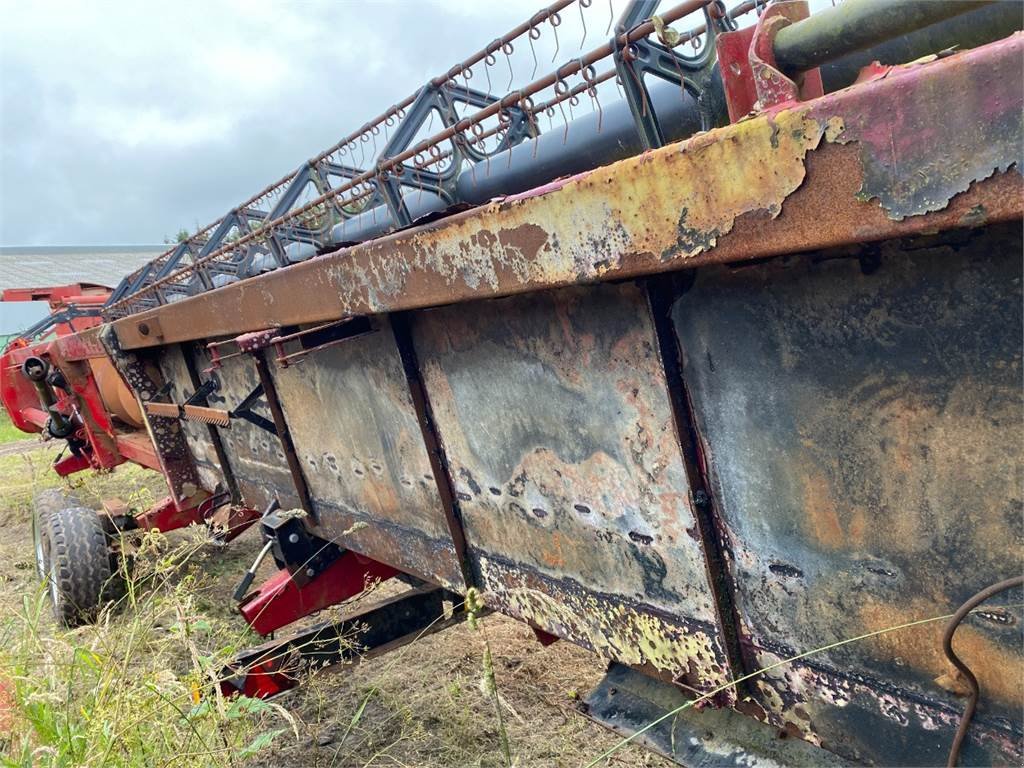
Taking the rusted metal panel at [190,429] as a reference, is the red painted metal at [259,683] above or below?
below

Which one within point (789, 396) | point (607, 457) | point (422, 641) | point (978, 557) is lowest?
point (422, 641)

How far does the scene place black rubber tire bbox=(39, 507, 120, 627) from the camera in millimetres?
3834

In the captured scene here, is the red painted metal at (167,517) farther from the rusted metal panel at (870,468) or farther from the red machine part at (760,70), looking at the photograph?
the red machine part at (760,70)

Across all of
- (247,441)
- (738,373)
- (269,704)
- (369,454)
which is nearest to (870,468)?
(738,373)

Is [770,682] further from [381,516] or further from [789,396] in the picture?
[381,516]

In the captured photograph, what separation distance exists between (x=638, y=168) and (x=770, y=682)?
3.18 ft

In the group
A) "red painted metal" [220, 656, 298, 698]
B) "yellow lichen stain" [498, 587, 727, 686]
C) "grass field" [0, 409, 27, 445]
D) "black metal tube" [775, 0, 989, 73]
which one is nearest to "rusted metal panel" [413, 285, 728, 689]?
"yellow lichen stain" [498, 587, 727, 686]

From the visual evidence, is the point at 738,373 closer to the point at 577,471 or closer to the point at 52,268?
the point at 577,471

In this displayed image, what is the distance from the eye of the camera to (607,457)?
1.49 m

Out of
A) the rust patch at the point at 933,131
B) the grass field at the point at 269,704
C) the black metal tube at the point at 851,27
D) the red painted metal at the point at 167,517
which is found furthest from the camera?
the red painted metal at the point at 167,517

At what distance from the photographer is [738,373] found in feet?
3.98

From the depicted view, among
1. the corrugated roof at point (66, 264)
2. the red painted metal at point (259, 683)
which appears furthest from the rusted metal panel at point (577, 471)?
the corrugated roof at point (66, 264)

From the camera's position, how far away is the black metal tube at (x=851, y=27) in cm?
88

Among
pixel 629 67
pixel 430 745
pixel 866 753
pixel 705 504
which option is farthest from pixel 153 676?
pixel 629 67
